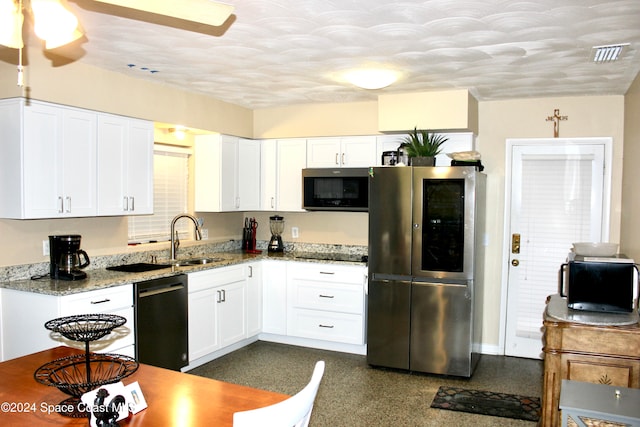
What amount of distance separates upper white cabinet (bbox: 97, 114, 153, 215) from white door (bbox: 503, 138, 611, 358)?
3297 mm

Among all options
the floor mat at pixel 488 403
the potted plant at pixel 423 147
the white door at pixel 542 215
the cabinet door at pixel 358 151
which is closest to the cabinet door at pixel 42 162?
the cabinet door at pixel 358 151

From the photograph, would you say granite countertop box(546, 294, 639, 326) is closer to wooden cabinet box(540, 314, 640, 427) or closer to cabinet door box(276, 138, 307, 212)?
wooden cabinet box(540, 314, 640, 427)

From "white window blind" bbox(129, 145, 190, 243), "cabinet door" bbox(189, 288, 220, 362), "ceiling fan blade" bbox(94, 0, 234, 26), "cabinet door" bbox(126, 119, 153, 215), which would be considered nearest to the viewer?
"ceiling fan blade" bbox(94, 0, 234, 26)

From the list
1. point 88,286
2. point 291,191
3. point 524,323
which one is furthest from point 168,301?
point 524,323

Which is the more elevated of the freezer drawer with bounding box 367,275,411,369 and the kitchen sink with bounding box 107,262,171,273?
the kitchen sink with bounding box 107,262,171,273

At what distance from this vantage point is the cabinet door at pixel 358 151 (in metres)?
4.98

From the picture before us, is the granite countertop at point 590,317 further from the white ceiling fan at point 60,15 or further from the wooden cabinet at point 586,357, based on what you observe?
the white ceiling fan at point 60,15

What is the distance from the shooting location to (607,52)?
3219mm

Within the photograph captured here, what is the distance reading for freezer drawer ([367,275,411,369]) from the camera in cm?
435

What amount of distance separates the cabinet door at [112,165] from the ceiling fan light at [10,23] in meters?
2.22

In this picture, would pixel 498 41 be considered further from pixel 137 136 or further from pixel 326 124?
pixel 137 136

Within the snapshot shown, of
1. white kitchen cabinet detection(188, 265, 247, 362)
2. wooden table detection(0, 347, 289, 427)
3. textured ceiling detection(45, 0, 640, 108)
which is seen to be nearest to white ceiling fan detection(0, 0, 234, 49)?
textured ceiling detection(45, 0, 640, 108)

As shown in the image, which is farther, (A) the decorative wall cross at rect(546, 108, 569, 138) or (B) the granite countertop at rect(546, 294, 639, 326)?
(A) the decorative wall cross at rect(546, 108, 569, 138)

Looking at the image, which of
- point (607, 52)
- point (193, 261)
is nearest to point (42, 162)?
point (193, 261)
